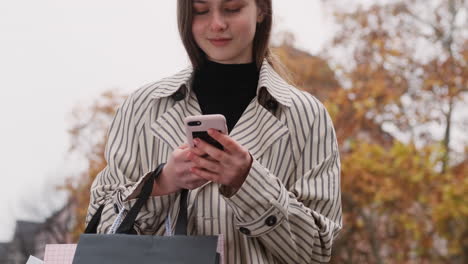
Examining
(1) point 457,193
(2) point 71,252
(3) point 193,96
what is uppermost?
(3) point 193,96

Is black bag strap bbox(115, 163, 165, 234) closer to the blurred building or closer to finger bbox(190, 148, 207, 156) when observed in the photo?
finger bbox(190, 148, 207, 156)

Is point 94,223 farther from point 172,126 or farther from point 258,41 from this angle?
point 258,41

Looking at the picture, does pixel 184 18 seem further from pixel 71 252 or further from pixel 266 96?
pixel 71 252

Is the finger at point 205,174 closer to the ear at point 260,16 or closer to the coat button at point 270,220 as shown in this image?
the coat button at point 270,220

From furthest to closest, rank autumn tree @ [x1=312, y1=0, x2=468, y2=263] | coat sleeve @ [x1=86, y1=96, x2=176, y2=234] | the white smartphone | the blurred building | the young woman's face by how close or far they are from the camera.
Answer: the blurred building, autumn tree @ [x1=312, y1=0, x2=468, y2=263], the young woman's face, coat sleeve @ [x1=86, y1=96, x2=176, y2=234], the white smartphone

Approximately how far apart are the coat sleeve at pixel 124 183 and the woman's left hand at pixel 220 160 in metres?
0.21

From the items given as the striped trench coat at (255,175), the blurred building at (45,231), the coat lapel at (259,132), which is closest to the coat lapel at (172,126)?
the striped trench coat at (255,175)

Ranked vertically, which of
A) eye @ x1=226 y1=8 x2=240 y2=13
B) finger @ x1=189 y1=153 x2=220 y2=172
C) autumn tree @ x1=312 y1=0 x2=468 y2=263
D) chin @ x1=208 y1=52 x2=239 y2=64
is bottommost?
autumn tree @ x1=312 y1=0 x2=468 y2=263

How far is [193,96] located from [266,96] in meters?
0.21

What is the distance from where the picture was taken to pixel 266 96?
2.06 meters

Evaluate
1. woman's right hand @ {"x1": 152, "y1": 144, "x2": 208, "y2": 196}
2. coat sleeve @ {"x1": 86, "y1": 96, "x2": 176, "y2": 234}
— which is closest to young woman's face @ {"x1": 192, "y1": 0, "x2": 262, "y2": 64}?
coat sleeve @ {"x1": 86, "y1": 96, "x2": 176, "y2": 234}

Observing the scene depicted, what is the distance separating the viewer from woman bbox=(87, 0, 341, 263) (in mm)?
1779

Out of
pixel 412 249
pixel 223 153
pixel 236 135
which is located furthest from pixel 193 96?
pixel 412 249

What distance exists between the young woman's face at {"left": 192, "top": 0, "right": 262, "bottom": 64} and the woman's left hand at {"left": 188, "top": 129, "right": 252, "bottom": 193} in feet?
1.41
